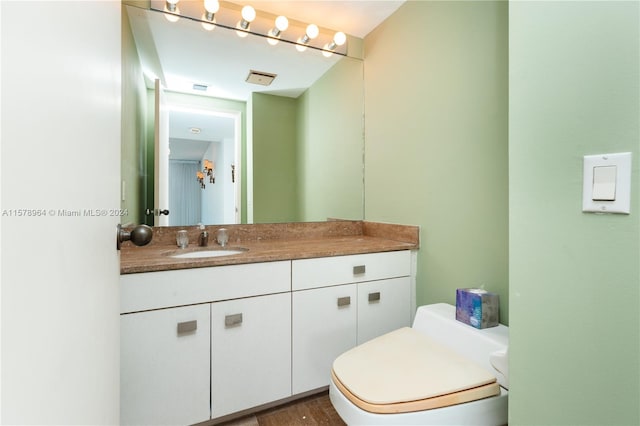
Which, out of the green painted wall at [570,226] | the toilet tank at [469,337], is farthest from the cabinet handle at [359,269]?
the green painted wall at [570,226]

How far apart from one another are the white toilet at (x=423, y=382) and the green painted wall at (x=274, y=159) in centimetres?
113

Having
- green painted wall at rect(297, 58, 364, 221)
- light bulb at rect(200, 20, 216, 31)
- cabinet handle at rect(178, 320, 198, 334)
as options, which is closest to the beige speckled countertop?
green painted wall at rect(297, 58, 364, 221)

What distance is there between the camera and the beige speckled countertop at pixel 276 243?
4.14ft

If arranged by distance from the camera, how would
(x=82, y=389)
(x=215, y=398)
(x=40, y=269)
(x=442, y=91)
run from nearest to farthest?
(x=40, y=269)
(x=82, y=389)
(x=215, y=398)
(x=442, y=91)

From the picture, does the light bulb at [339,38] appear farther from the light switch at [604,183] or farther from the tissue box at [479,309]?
the light switch at [604,183]

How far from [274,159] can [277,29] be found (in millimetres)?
824

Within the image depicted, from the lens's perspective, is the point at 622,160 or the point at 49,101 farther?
the point at 622,160

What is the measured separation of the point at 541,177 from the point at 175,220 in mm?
1735

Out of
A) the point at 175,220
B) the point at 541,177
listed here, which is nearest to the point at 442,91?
the point at 541,177

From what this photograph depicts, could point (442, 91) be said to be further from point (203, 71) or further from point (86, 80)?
point (86, 80)

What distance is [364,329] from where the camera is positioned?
1636mm

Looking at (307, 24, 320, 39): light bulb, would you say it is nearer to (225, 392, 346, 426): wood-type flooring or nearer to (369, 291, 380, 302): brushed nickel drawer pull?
(369, 291, 380, 302): brushed nickel drawer pull

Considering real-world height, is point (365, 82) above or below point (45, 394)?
above

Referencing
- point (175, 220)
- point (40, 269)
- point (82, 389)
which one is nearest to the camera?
point (40, 269)
